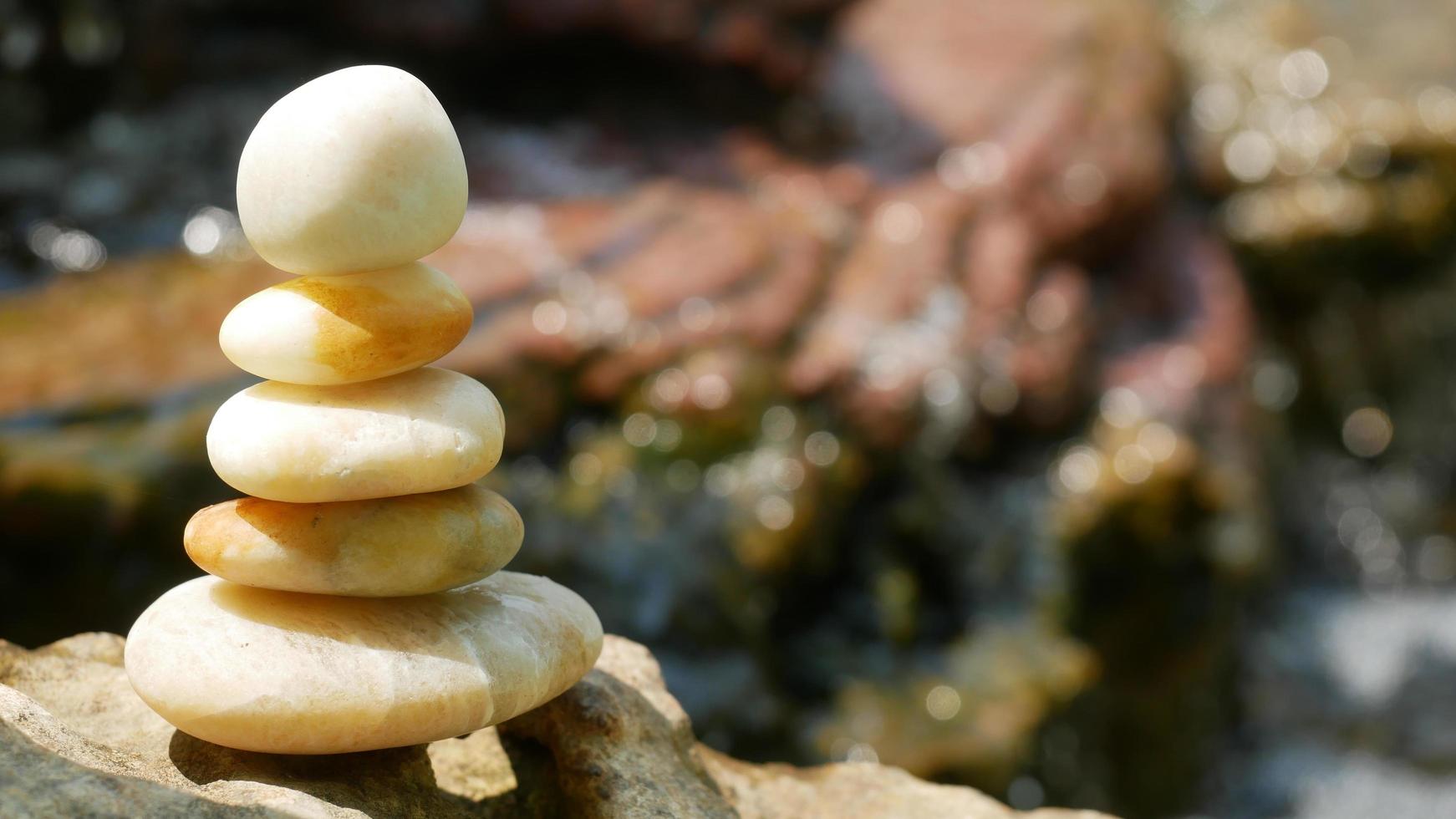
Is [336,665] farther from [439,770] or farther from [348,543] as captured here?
[439,770]

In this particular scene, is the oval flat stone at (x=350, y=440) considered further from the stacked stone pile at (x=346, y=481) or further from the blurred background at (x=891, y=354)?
the blurred background at (x=891, y=354)

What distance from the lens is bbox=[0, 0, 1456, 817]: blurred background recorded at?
5.37 meters

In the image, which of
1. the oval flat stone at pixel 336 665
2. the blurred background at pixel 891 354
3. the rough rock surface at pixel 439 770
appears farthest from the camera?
the blurred background at pixel 891 354

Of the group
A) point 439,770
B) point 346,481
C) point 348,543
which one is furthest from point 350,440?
point 439,770

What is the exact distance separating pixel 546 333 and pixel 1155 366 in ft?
11.2

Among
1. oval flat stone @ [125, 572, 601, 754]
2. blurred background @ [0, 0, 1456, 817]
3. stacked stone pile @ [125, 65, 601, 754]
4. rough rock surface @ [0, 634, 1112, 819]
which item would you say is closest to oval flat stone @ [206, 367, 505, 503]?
stacked stone pile @ [125, 65, 601, 754]

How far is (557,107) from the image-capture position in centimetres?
801

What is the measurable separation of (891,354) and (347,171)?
4.36 m

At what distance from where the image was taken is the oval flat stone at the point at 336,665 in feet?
6.34

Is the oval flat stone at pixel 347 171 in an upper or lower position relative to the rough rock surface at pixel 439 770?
upper

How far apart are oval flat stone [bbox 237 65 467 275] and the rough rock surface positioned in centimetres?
82

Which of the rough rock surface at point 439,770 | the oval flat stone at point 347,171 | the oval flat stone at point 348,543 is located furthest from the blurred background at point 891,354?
the oval flat stone at point 347,171

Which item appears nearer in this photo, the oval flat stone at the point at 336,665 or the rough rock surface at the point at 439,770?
the rough rock surface at the point at 439,770

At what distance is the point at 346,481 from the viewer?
199cm
